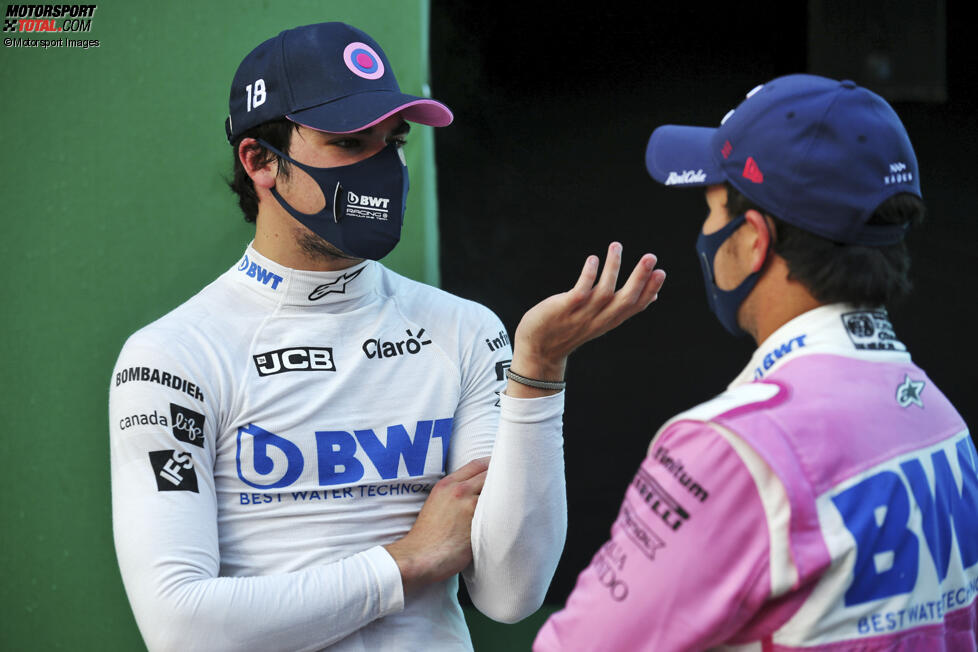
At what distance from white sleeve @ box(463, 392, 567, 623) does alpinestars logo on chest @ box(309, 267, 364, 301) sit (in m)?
0.49

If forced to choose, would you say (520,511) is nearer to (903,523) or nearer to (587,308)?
(587,308)

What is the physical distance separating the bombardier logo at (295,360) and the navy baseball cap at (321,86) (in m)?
0.43

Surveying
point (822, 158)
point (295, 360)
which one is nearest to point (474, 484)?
point (295, 360)

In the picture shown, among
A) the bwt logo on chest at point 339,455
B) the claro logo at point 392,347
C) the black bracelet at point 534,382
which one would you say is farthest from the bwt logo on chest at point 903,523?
the claro logo at point 392,347

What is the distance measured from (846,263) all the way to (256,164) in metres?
1.23

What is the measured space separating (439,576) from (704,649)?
2.40ft

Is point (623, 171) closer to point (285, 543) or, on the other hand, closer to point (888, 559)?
point (285, 543)

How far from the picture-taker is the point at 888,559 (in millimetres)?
1191

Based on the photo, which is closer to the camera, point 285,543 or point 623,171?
point 285,543

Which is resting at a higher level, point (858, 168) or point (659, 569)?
point (858, 168)

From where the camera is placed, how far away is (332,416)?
75.0 inches

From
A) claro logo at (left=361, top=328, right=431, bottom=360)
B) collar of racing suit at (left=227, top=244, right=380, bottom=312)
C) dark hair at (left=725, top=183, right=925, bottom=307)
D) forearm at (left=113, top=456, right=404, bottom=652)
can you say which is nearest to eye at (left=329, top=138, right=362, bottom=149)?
collar of racing suit at (left=227, top=244, right=380, bottom=312)

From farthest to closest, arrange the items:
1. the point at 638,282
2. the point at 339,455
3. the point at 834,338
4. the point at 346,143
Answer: the point at 346,143 → the point at 339,455 → the point at 638,282 → the point at 834,338

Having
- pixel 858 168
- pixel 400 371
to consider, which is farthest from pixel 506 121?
pixel 858 168
